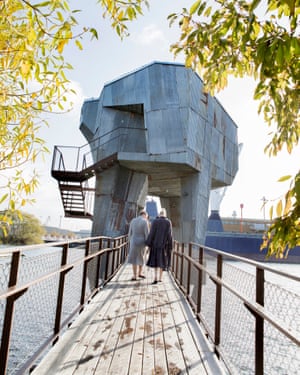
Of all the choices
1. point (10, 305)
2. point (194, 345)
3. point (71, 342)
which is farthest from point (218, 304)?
point (10, 305)

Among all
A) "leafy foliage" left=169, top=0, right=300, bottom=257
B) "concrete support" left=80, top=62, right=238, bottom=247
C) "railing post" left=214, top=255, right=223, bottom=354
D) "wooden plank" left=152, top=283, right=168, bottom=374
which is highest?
"concrete support" left=80, top=62, right=238, bottom=247

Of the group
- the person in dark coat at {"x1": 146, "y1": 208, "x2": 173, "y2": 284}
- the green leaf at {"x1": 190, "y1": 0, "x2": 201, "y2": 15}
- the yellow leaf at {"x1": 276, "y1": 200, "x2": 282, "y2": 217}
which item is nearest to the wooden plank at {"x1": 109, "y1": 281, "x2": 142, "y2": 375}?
the person in dark coat at {"x1": 146, "y1": 208, "x2": 173, "y2": 284}

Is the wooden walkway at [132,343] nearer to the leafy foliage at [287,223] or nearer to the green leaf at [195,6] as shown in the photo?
the leafy foliage at [287,223]

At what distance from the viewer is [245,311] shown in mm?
2871

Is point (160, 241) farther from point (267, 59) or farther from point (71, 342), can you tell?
point (267, 59)

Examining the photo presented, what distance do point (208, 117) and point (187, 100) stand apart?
2.86m

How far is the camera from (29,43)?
81.5 inches

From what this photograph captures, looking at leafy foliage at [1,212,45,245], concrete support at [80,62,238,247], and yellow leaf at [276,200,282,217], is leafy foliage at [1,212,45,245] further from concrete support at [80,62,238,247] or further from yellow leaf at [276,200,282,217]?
yellow leaf at [276,200,282,217]

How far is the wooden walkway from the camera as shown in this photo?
9.15ft

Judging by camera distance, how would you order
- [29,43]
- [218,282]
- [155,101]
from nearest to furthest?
[29,43] → [218,282] → [155,101]

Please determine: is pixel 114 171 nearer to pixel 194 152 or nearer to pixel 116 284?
pixel 194 152

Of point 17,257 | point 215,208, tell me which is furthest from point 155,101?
point 215,208

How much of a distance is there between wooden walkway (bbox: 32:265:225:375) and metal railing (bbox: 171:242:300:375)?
0.78ft

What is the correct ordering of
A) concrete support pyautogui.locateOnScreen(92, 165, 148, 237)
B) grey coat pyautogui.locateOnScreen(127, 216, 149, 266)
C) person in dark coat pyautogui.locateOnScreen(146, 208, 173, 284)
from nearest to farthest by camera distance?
person in dark coat pyautogui.locateOnScreen(146, 208, 173, 284) → grey coat pyautogui.locateOnScreen(127, 216, 149, 266) → concrete support pyautogui.locateOnScreen(92, 165, 148, 237)
